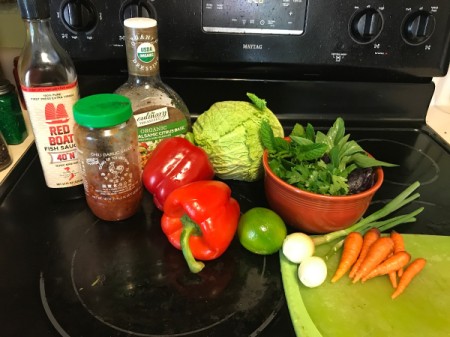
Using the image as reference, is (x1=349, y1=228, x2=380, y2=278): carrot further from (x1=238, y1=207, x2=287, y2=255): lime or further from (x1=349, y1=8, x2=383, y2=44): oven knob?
(x1=349, y1=8, x2=383, y2=44): oven knob

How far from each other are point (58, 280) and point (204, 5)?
0.59 meters

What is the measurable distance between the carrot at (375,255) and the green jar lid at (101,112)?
1.42 feet

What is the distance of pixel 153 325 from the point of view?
21.1 inches

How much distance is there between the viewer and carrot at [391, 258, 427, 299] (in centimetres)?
60

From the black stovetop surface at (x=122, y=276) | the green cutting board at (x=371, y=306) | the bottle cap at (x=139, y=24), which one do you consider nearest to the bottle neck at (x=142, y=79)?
the bottle cap at (x=139, y=24)

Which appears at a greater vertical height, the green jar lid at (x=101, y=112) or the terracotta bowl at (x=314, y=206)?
the green jar lid at (x=101, y=112)

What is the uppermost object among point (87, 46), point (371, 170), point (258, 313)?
point (87, 46)

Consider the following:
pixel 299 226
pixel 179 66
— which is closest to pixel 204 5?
pixel 179 66

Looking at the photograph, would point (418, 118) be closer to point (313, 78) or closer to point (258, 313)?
point (313, 78)

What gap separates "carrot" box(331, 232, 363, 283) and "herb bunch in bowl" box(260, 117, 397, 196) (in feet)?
0.25

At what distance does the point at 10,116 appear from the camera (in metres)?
0.87

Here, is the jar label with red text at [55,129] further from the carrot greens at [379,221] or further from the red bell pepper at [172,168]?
the carrot greens at [379,221]

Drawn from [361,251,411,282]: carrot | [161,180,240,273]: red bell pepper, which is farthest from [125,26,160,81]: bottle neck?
[361,251,411,282]: carrot

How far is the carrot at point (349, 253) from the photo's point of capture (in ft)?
2.05
